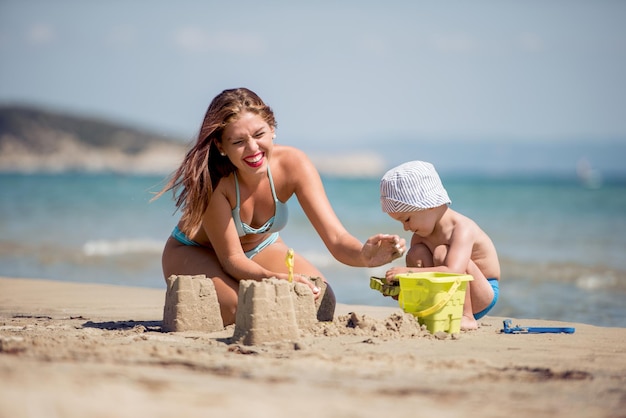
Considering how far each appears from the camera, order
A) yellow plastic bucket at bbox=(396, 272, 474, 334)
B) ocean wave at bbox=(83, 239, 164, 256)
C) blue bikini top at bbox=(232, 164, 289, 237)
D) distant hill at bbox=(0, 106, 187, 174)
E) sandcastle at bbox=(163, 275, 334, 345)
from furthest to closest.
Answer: distant hill at bbox=(0, 106, 187, 174) < ocean wave at bbox=(83, 239, 164, 256) < blue bikini top at bbox=(232, 164, 289, 237) < yellow plastic bucket at bbox=(396, 272, 474, 334) < sandcastle at bbox=(163, 275, 334, 345)

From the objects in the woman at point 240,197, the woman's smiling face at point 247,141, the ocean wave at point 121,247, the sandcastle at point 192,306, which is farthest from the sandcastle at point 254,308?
the ocean wave at point 121,247

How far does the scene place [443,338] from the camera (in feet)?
13.7

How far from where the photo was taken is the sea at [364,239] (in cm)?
767

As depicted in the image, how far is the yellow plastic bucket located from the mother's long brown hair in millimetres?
1225

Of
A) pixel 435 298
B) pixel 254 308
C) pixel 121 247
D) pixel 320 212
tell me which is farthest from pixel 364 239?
pixel 254 308

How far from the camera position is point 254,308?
3.91 m

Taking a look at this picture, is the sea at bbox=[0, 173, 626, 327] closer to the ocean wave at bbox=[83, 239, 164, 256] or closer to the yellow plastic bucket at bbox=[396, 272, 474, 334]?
the ocean wave at bbox=[83, 239, 164, 256]

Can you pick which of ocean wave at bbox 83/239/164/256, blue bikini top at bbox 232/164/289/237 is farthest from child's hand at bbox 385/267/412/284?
ocean wave at bbox 83/239/164/256

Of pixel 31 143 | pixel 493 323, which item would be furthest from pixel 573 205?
pixel 31 143

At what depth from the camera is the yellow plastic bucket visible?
163 inches

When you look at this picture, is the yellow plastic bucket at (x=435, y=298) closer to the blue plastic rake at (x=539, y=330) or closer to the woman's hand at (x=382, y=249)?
the woman's hand at (x=382, y=249)

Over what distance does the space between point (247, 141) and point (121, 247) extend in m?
8.81

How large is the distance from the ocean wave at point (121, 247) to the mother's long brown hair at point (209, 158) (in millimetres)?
7480

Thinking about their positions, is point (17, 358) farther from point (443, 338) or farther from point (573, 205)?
point (573, 205)
